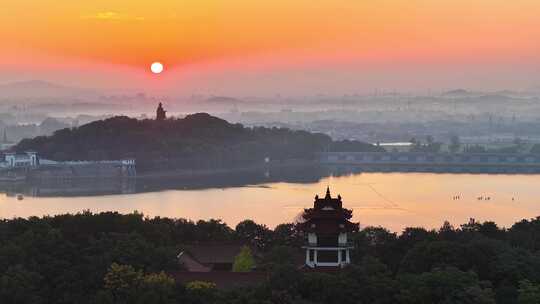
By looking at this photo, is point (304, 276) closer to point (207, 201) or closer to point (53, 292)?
point (53, 292)

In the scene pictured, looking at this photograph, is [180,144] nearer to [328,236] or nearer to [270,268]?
[328,236]

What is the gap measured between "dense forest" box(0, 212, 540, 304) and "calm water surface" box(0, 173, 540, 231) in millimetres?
7799

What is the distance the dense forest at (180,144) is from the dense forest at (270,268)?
2517cm

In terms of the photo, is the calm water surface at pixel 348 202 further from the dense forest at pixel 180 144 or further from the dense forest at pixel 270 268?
the dense forest at pixel 270 268

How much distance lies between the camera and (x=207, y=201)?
2416 centimetres

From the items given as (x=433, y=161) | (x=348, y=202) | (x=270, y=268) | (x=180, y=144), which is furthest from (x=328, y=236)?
(x=433, y=161)

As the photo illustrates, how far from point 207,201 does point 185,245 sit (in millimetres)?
13026

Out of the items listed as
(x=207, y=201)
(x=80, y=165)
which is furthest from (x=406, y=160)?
(x=207, y=201)

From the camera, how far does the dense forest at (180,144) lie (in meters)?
37.4

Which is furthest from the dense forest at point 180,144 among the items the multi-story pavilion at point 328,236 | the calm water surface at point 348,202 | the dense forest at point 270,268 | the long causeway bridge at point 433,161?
the multi-story pavilion at point 328,236

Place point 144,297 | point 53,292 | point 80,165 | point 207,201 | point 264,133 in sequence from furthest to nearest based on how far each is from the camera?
point 264,133 → point 80,165 → point 207,201 → point 53,292 → point 144,297

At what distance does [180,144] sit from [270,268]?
98.8ft

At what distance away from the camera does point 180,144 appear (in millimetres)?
39312

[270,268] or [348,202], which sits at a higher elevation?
[348,202]
